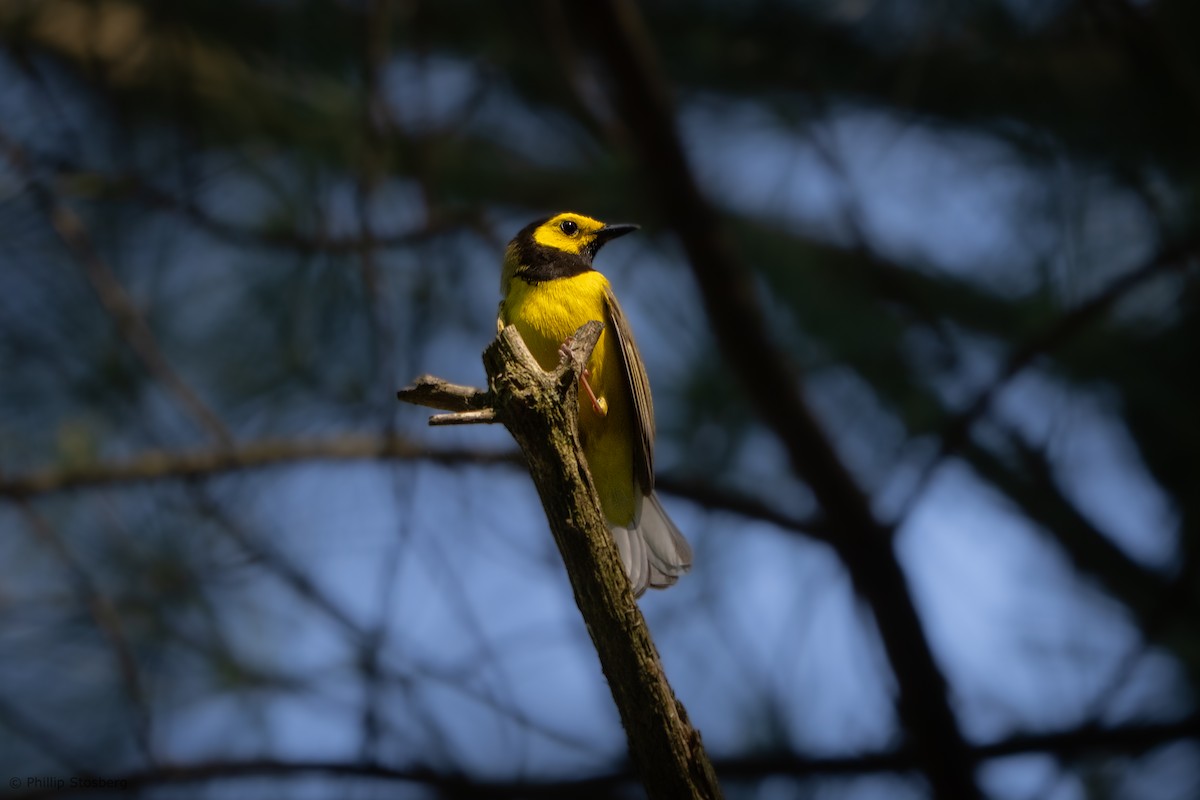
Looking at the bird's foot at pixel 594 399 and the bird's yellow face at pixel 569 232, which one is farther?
the bird's yellow face at pixel 569 232

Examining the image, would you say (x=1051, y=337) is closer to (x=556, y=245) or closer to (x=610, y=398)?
(x=610, y=398)

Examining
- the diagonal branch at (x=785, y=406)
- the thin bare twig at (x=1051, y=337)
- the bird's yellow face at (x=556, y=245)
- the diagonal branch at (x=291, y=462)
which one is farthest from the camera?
the diagonal branch at (x=291, y=462)

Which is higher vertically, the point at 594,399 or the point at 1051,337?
the point at 1051,337

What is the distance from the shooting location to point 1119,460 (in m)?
3.90

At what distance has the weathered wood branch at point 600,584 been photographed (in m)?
2.04

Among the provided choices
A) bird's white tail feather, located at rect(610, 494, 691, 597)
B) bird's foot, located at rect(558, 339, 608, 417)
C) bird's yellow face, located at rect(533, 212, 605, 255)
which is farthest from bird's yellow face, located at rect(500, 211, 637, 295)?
bird's white tail feather, located at rect(610, 494, 691, 597)

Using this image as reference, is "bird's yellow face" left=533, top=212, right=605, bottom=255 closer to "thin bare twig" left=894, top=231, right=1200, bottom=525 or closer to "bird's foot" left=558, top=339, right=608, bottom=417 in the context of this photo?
"bird's foot" left=558, top=339, right=608, bottom=417

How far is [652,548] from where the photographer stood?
3.09m

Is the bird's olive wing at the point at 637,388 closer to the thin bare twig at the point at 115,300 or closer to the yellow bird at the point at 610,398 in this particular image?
the yellow bird at the point at 610,398

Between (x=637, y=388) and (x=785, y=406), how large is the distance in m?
0.97

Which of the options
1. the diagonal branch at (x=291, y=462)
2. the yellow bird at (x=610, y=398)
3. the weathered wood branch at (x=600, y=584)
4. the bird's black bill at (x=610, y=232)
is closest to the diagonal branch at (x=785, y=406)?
the diagonal branch at (x=291, y=462)

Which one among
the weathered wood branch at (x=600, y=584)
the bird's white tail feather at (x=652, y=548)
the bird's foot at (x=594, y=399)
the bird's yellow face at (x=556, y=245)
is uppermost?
the bird's yellow face at (x=556, y=245)

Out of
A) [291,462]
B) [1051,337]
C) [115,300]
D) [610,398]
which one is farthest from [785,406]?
[115,300]

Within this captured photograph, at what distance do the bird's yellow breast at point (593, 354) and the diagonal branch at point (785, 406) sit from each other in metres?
0.74
